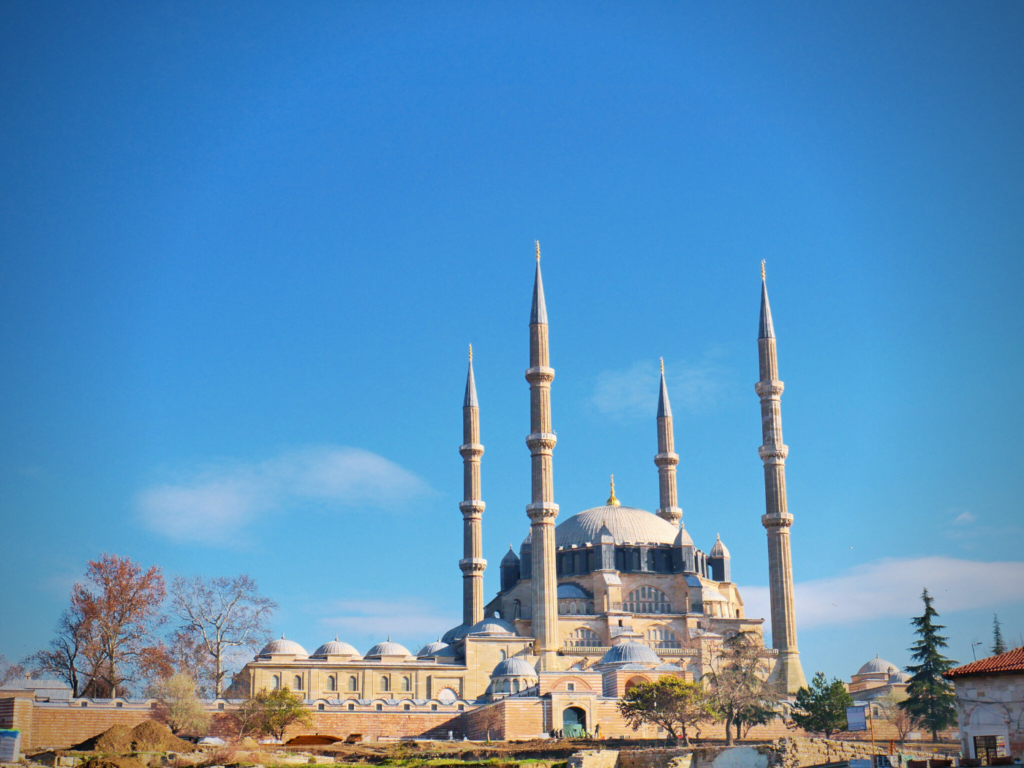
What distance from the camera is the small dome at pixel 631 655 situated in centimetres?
4497

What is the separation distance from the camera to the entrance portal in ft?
131

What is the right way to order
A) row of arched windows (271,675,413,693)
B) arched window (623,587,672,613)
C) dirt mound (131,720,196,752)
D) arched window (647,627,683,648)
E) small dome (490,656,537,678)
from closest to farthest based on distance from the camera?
dirt mound (131,720,196,752) → small dome (490,656,537,678) → row of arched windows (271,675,413,693) → arched window (647,627,683,648) → arched window (623,587,672,613)

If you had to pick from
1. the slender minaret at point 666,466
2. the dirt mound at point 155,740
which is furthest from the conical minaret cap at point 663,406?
the dirt mound at point 155,740

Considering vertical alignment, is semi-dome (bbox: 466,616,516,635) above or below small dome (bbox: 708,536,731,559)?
below

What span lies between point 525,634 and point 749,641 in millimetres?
9402

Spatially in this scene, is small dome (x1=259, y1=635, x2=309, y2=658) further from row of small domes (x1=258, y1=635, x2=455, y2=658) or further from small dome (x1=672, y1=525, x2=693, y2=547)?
small dome (x1=672, y1=525, x2=693, y2=547)

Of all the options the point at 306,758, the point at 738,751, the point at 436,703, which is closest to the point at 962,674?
the point at 738,751

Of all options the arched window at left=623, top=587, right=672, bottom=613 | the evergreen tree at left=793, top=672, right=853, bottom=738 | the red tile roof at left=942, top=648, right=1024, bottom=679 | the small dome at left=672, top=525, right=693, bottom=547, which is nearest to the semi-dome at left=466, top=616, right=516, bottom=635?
the arched window at left=623, top=587, right=672, bottom=613

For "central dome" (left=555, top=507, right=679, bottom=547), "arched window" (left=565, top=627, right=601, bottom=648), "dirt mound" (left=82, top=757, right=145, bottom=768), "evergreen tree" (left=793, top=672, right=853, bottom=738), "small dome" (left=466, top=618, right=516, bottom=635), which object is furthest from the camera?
"central dome" (left=555, top=507, right=679, bottom=547)

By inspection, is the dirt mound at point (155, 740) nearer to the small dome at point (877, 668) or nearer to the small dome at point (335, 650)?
the small dome at point (335, 650)

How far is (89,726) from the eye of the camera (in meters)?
38.7

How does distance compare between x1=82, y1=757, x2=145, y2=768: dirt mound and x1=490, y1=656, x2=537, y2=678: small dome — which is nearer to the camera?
x1=82, y1=757, x2=145, y2=768: dirt mound

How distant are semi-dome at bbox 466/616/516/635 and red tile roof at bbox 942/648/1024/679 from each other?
25.6 m

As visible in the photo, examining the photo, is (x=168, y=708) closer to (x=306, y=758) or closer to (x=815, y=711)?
(x=306, y=758)
